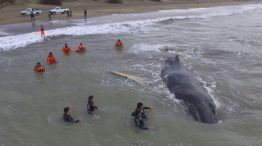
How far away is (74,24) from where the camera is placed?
46.5 meters

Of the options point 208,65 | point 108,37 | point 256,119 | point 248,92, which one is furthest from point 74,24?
point 256,119

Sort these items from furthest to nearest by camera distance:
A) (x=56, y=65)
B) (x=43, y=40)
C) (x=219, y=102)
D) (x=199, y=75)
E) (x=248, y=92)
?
(x=43, y=40), (x=56, y=65), (x=199, y=75), (x=248, y=92), (x=219, y=102)

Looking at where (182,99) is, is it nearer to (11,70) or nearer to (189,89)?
(189,89)

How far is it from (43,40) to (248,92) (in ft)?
69.9

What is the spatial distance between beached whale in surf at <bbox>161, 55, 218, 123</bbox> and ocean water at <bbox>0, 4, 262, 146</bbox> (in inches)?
14.5

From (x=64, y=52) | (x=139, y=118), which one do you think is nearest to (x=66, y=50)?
(x=64, y=52)

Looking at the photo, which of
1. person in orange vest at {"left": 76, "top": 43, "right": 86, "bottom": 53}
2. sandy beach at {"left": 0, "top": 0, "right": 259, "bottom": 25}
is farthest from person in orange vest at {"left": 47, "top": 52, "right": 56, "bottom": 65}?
sandy beach at {"left": 0, "top": 0, "right": 259, "bottom": 25}

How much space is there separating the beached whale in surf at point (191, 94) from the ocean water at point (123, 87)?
37cm

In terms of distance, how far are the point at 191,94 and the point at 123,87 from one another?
17.2 feet

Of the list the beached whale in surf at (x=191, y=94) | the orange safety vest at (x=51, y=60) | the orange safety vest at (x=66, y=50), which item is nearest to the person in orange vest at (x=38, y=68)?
the orange safety vest at (x=51, y=60)

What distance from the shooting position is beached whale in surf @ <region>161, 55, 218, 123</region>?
17.1m

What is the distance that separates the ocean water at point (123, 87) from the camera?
16.6m

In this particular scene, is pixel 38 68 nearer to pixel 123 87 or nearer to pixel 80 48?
pixel 80 48

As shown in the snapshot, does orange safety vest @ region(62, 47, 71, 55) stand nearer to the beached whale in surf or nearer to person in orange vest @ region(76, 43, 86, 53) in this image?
person in orange vest @ region(76, 43, 86, 53)
